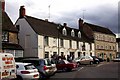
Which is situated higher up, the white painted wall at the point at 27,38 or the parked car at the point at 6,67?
the white painted wall at the point at 27,38

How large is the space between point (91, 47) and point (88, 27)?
24.9ft

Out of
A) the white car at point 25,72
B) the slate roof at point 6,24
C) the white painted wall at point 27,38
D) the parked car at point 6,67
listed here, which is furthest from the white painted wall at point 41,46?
the parked car at point 6,67

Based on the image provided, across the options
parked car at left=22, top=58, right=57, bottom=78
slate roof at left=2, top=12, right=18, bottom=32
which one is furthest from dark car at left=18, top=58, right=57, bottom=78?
slate roof at left=2, top=12, right=18, bottom=32

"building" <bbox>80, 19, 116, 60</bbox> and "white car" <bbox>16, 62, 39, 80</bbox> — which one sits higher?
"building" <bbox>80, 19, 116, 60</bbox>

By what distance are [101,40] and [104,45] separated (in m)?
2.76

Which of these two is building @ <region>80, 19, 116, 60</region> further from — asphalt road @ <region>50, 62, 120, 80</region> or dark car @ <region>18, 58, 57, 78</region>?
dark car @ <region>18, 58, 57, 78</region>

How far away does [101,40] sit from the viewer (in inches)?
3150

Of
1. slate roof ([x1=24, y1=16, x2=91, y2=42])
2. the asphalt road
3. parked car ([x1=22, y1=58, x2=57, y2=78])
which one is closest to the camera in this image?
parked car ([x1=22, y1=58, x2=57, y2=78])

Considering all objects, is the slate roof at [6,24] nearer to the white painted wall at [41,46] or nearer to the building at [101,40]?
the white painted wall at [41,46]

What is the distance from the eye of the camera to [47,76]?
21.5m

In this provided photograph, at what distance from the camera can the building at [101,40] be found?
75.9m

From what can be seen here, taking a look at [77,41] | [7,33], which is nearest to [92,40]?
[77,41]

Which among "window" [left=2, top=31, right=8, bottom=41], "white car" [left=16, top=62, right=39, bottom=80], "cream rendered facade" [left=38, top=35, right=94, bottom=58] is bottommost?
"white car" [left=16, top=62, right=39, bottom=80]

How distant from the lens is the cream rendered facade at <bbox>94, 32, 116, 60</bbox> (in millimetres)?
76500
